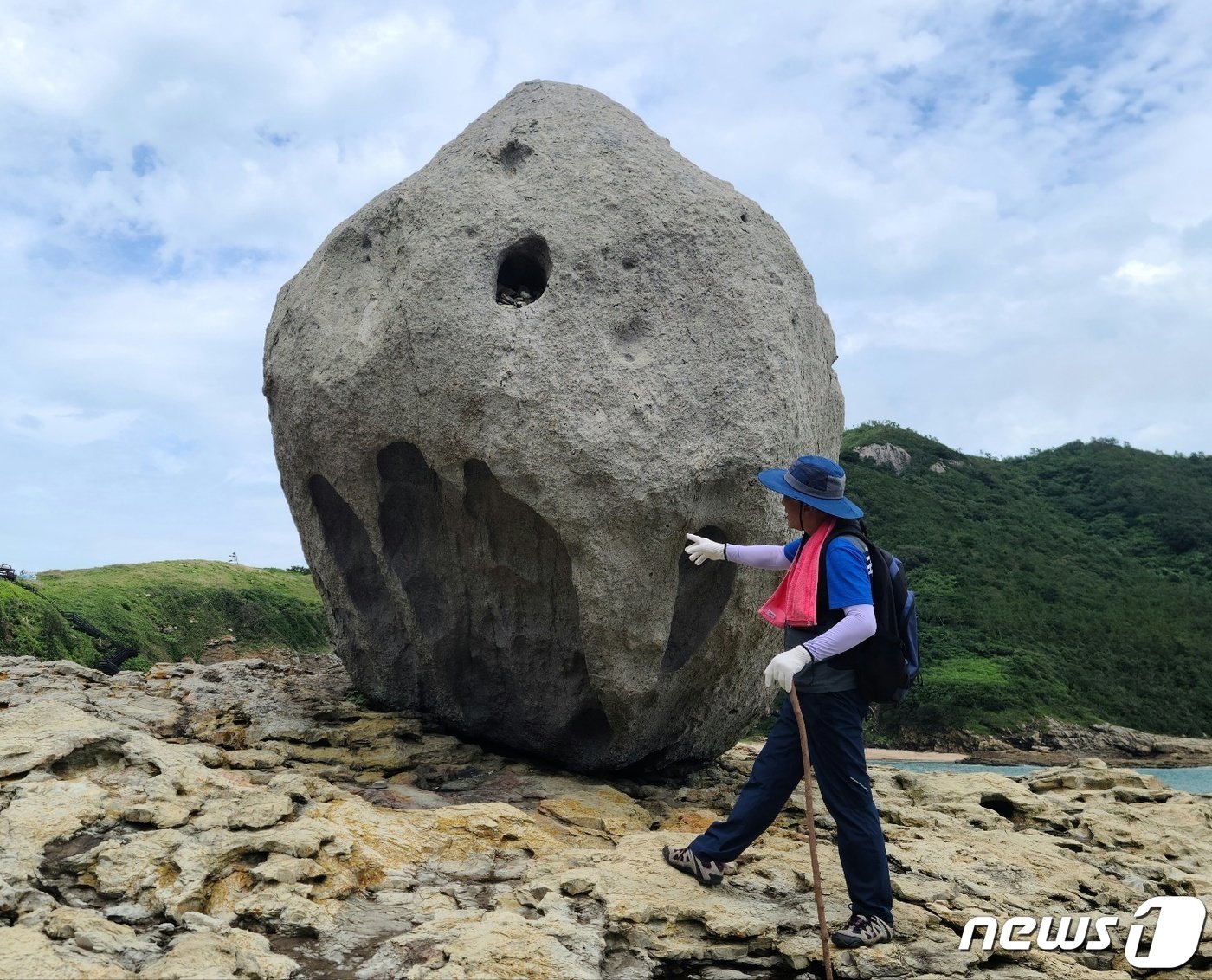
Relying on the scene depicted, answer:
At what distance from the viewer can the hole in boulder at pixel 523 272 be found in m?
6.15

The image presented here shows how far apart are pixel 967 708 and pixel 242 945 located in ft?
70.3

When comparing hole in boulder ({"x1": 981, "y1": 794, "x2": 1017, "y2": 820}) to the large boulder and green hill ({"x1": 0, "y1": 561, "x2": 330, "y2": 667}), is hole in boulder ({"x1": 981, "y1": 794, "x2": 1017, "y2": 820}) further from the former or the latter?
green hill ({"x1": 0, "y1": 561, "x2": 330, "y2": 667})

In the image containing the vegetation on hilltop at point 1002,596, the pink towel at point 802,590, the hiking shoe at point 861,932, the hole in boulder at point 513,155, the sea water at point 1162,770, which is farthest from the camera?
the vegetation on hilltop at point 1002,596

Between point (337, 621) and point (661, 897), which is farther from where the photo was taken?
point (337, 621)

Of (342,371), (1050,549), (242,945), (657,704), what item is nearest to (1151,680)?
(1050,549)

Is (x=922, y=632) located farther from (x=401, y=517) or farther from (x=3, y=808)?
(x=3, y=808)

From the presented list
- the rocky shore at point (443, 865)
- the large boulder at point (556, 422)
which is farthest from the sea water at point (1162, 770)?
the large boulder at point (556, 422)

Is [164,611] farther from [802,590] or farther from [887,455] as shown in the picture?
[887,455]

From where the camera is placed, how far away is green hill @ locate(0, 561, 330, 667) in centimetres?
1334

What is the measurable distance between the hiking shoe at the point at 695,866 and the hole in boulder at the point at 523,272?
10.9ft

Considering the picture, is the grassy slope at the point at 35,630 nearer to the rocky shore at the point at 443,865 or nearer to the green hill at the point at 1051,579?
the rocky shore at the point at 443,865

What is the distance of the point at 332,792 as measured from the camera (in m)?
5.47

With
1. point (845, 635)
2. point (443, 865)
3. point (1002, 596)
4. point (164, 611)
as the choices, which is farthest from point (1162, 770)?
point (164, 611)

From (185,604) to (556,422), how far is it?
529 inches
